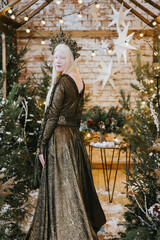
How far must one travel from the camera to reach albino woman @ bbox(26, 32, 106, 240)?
6.97 feet

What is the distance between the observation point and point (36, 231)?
2.18m

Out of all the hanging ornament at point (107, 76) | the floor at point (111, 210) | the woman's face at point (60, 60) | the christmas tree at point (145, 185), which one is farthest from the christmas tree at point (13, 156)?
the hanging ornament at point (107, 76)

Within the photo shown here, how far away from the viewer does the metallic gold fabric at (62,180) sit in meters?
2.12

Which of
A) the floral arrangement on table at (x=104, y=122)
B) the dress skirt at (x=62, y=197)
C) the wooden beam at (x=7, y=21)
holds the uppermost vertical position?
the wooden beam at (x=7, y=21)

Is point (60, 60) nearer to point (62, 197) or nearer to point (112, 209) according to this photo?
point (62, 197)

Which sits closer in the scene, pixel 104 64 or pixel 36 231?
pixel 36 231

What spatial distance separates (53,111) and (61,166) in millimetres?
481

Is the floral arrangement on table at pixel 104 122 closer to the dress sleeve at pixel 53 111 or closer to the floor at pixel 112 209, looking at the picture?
the floor at pixel 112 209

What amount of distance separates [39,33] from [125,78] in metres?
1.83

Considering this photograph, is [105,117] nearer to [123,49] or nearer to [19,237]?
[123,49]

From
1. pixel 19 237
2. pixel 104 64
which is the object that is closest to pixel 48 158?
pixel 19 237

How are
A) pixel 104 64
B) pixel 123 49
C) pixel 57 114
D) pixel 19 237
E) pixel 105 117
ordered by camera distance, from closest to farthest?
pixel 57 114 < pixel 19 237 < pixel 105 117 < pixel 123 49 < pixel 104 64

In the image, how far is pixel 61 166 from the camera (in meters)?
2.17

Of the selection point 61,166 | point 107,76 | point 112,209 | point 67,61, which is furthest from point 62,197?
point 107,76
